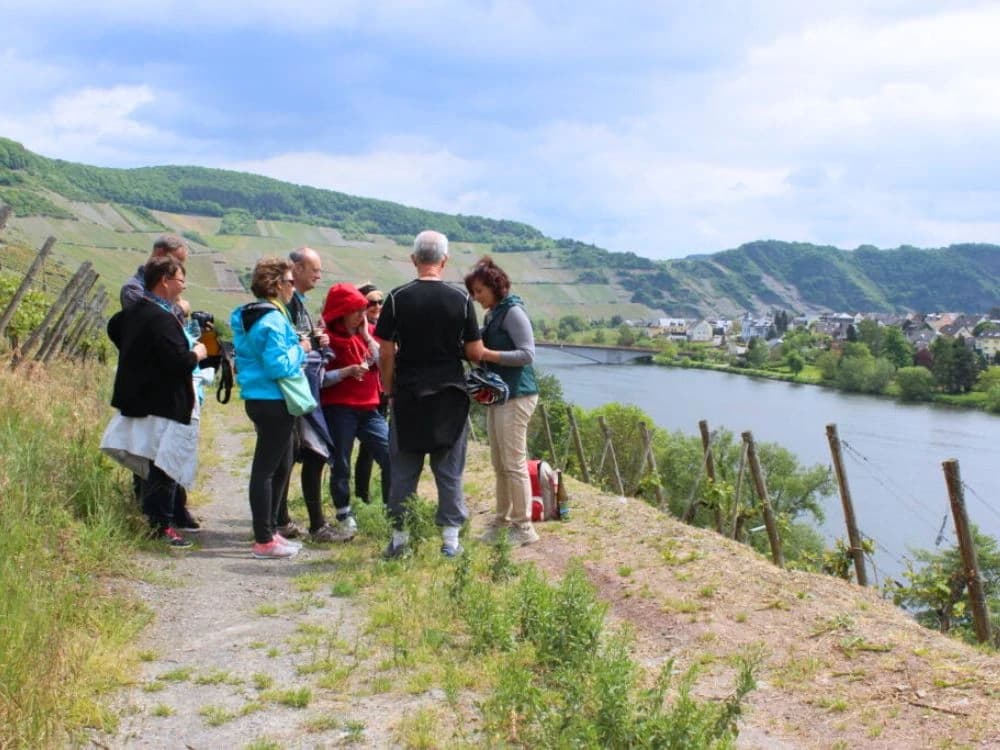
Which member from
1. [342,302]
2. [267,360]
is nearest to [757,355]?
[342,302]

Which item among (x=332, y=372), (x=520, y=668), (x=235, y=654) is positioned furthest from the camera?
(x=332, y=372)

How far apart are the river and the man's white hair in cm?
1117

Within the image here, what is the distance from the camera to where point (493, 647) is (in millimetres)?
3699

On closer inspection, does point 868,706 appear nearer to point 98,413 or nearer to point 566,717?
point 566,717

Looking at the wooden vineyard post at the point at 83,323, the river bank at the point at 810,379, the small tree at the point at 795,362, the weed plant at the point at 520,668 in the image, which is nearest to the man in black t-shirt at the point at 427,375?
the weed plant at the point at 520,668

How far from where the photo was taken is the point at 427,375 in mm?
4824

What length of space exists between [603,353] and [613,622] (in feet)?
298

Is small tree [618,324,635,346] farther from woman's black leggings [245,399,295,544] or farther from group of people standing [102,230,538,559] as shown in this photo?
woman's black leggings [245,399,295,544]

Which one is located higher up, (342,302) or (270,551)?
(342,302)

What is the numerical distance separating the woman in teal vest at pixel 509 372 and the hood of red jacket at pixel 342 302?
2.19 ft

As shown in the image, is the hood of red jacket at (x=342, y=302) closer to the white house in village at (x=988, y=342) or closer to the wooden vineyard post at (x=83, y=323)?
the wooden vineyard post at (x=83, y=323)

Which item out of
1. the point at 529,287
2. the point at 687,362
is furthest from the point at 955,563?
the point at 529,287

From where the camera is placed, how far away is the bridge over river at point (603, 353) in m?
92.6

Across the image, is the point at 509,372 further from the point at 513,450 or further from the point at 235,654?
the point at 235,654
